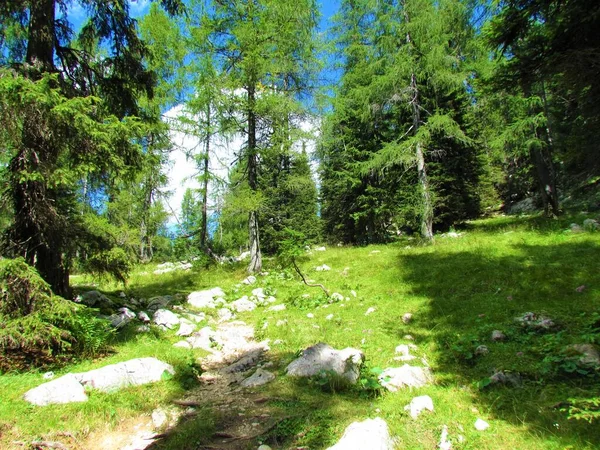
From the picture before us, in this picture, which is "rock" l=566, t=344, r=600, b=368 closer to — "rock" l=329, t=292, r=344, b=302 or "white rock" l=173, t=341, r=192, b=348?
"rock" l=329, t=292, r=344, b=302

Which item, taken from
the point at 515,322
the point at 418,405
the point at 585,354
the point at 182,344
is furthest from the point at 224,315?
the point at 585,354

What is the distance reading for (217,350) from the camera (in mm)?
6441

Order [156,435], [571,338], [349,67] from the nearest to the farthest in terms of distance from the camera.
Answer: [156,435] → [571,338] → [349,67]

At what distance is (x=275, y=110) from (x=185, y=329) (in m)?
8.43

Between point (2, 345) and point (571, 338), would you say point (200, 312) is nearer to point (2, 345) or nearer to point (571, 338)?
point (2, 345)

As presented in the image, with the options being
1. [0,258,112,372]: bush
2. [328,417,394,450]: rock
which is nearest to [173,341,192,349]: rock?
[0,258,112,372]: bush

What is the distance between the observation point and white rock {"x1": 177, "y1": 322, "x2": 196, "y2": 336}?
7.09 meters

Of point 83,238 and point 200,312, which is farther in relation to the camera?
point 200,312

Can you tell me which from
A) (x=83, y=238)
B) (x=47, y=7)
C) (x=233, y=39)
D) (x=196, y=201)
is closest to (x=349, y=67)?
(x=233, y=39)

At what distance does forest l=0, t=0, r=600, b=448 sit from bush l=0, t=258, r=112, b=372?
0.03m

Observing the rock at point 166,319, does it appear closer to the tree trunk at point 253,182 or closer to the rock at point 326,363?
the rock at point 326,363

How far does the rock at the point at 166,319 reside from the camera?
752cm

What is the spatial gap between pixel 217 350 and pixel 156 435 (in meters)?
2.92

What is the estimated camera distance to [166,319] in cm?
765
